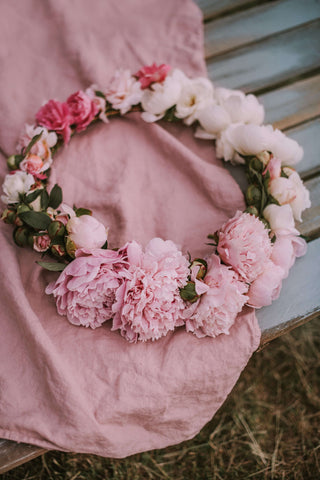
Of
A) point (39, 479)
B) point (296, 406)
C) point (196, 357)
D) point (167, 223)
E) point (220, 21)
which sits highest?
point (220, 21)

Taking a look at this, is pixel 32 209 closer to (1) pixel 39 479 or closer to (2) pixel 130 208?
(2) pixel 130 208

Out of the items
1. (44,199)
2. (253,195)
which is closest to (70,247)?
(44,199)

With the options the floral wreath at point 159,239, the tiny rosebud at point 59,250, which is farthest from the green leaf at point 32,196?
the tiny rosebud at point 59,250

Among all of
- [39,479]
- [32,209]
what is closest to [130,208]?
[32,209]

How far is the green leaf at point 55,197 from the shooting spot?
33.7 inches

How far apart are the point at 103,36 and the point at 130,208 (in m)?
0.51

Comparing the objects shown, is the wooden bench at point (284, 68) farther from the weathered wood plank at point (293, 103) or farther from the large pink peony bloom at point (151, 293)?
the large pink peony bloom at point (151, 293)

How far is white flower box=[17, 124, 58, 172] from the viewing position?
0.90 metres

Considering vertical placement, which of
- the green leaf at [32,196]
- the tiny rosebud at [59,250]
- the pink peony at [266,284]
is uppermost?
the green leaf at [32,196]

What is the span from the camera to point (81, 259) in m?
0.74

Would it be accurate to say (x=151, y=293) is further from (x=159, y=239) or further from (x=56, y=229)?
(x=56, y=229)

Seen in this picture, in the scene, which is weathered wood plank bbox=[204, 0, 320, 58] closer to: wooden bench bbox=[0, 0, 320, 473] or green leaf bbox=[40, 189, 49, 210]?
wooden bench bbox=[0, 0, 320, 473]

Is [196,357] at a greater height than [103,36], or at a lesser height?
lesser

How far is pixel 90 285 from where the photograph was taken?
73 cm
